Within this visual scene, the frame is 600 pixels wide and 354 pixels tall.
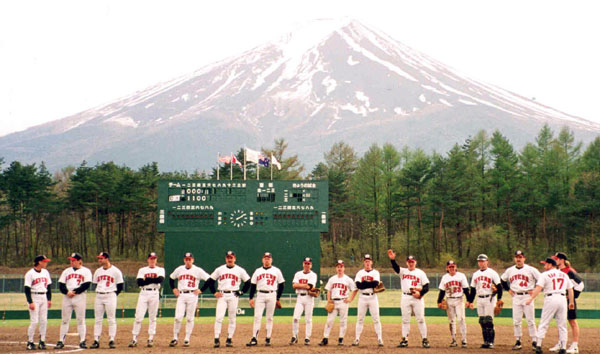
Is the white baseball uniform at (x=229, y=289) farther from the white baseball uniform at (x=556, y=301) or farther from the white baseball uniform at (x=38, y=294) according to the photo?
the white baseball uniform at (x=556, y=301)

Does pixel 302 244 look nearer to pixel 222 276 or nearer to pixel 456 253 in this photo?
pixel 222 276

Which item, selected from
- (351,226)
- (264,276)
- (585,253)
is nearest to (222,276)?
(264,276)

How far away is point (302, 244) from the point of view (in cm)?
2856

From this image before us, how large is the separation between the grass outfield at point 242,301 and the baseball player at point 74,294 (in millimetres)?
9620

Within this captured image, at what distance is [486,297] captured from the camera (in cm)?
1691

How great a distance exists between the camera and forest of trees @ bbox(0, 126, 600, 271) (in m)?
60.7

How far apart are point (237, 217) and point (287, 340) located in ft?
34.0

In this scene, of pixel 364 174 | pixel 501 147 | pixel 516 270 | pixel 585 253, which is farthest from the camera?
pixel 364 174

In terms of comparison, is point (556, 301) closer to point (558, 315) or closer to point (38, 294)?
point (558, 315)

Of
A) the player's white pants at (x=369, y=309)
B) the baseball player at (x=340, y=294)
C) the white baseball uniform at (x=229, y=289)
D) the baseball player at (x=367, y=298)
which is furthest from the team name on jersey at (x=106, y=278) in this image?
the player's white pants at (x=369, y=309)

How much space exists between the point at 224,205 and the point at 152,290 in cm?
1142

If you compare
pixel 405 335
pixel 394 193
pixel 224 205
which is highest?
pixel 394 193

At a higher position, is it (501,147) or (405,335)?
(501,147)

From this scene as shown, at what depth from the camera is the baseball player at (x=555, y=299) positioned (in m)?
15.2
